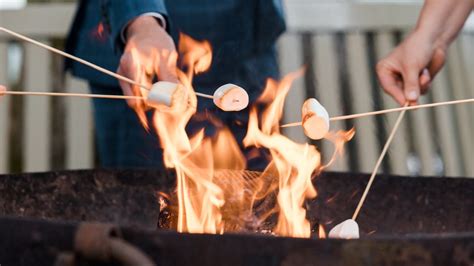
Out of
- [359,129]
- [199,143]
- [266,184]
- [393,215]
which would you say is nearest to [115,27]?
[199,143]

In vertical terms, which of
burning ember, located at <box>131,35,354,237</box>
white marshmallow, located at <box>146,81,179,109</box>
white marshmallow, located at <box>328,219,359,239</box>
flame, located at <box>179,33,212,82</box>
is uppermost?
flame, located at <box>179,33,212,82</box>

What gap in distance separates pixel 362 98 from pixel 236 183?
110 cm

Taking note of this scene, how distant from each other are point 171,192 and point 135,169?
8 centimetres

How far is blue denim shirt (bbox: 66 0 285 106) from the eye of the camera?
1.30 m

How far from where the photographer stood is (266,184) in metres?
0.91

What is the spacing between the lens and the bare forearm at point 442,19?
1.17m

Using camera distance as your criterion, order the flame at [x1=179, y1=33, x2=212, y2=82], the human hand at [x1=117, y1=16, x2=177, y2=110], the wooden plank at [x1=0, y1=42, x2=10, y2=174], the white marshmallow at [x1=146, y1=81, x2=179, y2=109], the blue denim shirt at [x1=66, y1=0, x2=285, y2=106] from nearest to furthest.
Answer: the white marshmallow at [x1=146, y1=81, x2=179, y2=109] → the human hand at [x1=117, y1=16, x2=177, y2=110] → the flame at [x1=179, y1=33, x2=212, y2=82] → the blue denim shirt at [x1=66, y1=0, x2=285, y2=106] → the wooden plank at [x1=0, y1=42, x2=10, y2=174]

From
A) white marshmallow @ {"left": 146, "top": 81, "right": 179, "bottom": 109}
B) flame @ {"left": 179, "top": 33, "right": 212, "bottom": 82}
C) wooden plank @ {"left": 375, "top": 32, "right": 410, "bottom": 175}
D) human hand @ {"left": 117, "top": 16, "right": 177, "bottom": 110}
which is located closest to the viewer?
white marshmallow @ {"left": 146, "top": 81, "right": 179, "bottom": 109}

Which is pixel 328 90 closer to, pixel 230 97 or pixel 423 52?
pixel 423 52

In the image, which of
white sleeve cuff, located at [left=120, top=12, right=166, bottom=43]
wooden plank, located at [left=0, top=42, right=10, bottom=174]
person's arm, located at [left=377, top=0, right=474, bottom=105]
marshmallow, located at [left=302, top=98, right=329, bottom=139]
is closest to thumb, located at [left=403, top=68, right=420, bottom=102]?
person's arm, located at [left=377, top=0, right=474, bottom=105]

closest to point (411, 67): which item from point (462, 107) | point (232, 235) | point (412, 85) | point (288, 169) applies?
point (412, 85)

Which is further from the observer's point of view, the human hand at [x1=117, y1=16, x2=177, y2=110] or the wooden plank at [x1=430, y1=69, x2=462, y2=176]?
the wooden plank at [x1=430, y1=69, x2=462, y2=176]

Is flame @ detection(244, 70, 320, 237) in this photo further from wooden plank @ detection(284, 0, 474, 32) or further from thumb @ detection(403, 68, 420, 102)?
wooden plank @ detection(284, 0, 474, 32)

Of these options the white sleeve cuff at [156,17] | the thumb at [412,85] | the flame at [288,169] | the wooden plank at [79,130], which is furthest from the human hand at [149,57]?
the wooden plank at [79,130]
